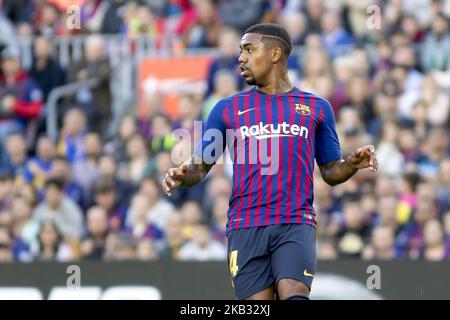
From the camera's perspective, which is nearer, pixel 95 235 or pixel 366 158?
pixel 366 158

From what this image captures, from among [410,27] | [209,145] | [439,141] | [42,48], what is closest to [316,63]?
[410,27]

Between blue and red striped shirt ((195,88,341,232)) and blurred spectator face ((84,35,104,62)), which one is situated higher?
blurred spectator face ((84,35,104,62))

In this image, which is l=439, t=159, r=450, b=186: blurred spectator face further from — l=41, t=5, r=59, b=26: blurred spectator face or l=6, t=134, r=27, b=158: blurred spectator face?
l=41, t=5, r=59, b=26: blurred spectator face

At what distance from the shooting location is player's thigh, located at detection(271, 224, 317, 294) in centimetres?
784

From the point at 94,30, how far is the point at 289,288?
9.16 meters

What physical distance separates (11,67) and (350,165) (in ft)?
28.7

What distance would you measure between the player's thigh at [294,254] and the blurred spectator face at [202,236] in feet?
16.5

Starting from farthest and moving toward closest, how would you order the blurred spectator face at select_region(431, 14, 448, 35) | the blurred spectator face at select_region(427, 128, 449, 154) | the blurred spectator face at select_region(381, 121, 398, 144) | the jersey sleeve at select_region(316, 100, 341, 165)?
the blurred spectator face at select_region(431, 14, 448, 35) < the blurred spectator face at select_region(381, 121, 398, 144) < the blurred spectator face at select_region(427, 128, 449, 154) < the jersey sleeve at select_region(316, 100, 341, 165)

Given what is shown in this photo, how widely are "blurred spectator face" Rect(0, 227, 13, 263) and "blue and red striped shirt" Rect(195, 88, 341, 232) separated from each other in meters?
5.91

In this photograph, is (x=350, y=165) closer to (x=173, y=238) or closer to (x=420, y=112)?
(x=173, y=238)

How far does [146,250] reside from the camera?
13453 millimetres

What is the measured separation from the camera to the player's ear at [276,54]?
8211 millimetres

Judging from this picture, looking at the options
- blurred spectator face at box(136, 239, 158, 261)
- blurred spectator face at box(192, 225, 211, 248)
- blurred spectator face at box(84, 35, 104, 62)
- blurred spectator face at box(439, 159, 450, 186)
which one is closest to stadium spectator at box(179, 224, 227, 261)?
blurred spectator face at box(192, 225, 211, 248)

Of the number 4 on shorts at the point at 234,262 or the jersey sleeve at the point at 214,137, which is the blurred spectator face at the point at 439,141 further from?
the number 4 on shorts at the point at 234,262
